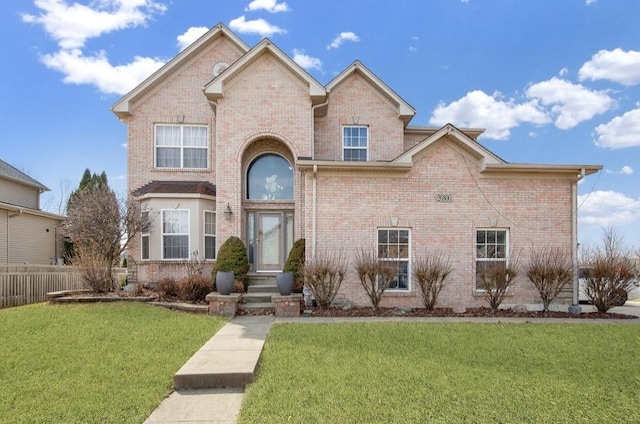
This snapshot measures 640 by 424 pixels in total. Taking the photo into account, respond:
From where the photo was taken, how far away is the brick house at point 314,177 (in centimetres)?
1260

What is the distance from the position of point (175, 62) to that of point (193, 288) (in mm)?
9179

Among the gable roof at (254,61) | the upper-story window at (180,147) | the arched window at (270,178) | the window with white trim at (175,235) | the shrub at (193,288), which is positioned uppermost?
the gable roof at (254,61)

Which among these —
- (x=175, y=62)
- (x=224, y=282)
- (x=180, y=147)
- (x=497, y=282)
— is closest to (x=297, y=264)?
(x=224, y=282)

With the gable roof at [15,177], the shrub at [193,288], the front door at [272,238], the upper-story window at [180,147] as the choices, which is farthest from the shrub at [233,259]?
the gable roof at [15,177]

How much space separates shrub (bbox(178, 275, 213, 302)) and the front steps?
1212 millimetres

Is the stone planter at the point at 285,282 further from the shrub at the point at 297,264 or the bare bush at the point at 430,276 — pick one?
the bare bush at the point at 430,276

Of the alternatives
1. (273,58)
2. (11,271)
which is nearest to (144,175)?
(11,271)

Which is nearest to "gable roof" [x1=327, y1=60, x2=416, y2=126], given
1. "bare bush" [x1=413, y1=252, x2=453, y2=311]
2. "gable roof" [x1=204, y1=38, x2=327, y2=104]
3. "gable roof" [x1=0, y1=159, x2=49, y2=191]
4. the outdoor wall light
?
"gable roof" [x1=204, y1=38, x2=327, y2=104]

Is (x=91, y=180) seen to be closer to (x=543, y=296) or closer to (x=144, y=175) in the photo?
(x=144, y=175)

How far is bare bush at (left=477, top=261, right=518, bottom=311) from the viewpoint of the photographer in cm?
1205

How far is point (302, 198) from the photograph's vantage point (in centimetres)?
1480

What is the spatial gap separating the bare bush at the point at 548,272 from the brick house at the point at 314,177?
371 millimetres

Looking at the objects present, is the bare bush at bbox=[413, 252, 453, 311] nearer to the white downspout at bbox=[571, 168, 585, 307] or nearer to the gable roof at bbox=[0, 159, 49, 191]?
the white downspout at bbox=[571, 168, 585, 307]

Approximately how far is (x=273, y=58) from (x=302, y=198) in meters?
4.95
